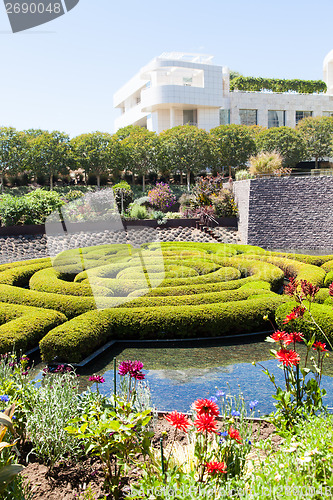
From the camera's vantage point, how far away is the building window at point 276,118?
158ft

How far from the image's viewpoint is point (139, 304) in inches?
324

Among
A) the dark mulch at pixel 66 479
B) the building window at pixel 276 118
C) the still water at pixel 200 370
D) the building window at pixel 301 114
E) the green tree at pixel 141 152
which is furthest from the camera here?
the building window at pixel 301 114

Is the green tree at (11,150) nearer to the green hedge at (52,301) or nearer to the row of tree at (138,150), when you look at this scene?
the row of tree at (138,150)

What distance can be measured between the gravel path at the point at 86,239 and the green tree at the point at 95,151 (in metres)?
15.9

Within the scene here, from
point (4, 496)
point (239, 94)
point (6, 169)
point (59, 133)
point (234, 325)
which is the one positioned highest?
point (239, 94)

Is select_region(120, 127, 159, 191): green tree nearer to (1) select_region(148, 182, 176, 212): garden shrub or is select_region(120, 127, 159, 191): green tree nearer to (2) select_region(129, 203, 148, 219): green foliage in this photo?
(1) select_region(148, 182, 176, 212): garden shrub

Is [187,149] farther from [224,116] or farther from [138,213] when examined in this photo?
[224,116]

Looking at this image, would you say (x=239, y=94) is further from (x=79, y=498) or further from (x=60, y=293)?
(x=79, y=498)

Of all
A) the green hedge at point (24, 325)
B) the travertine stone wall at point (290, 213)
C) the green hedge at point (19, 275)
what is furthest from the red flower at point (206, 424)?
the travertine stone wall at point (290, 213)

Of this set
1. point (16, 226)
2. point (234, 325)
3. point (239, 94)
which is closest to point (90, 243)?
point (16, 226)

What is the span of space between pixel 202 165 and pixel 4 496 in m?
33.2

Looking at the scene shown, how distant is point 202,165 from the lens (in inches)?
1357

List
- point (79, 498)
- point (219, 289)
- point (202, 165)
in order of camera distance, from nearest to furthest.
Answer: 1. point (79, 498)
2. point (219, 289)
3. point (202, 165)

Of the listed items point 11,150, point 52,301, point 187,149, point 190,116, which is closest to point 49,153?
point 11,150
